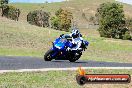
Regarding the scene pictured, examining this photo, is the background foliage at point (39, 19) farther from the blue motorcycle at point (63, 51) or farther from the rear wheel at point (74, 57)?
the blue motorcycle at point (63, 51)

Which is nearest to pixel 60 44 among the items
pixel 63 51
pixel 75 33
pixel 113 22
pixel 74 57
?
pixel 63 51

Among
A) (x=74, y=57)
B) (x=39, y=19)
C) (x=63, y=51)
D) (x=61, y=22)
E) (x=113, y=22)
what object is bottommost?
(x=39, y=19)

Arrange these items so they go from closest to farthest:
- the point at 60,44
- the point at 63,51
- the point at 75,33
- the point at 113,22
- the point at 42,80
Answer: the point at 42,80
the point at 75,33
the point at 60,44
the point at 63,51
the point at 113,22

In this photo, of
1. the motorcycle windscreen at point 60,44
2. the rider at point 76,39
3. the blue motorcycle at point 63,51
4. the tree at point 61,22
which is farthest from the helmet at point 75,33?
the tree at point 61,22

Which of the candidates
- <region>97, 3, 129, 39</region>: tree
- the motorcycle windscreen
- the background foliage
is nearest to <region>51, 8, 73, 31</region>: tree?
the background foliage

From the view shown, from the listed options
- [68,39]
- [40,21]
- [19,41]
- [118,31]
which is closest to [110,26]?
[118,31]

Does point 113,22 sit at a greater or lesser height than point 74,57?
lesser

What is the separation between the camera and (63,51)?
23.7 meters

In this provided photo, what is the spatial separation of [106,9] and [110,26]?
21.0 feet

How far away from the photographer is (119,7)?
127 meters

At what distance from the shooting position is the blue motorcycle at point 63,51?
2331cm

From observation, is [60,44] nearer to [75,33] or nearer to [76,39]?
[76,39]

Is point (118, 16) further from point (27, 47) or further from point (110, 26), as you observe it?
point (27, 47)

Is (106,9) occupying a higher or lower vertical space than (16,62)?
lower
